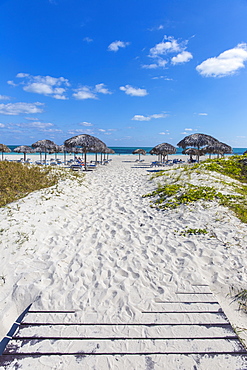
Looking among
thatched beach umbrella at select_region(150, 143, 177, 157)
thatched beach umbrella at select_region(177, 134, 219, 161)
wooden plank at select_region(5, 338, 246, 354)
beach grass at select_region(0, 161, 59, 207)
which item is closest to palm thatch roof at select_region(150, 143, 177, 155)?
thatched beach umbrella at select_region(150, 143, 177, 157)

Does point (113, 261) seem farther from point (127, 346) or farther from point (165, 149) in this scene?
point (165, 149)

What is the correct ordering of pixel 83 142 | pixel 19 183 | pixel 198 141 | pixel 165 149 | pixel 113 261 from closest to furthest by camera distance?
1. pixel 113 261
2. pixel 19 183
3. pixel 83 142
4. pixel 198 141
5. pixel 165 149

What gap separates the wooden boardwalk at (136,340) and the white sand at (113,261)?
5 cm

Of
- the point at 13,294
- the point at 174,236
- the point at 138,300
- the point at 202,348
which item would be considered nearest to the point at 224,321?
the point at 202,348

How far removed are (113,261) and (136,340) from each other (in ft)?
4.71

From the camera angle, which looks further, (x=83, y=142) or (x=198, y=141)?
(x=198, y=141)

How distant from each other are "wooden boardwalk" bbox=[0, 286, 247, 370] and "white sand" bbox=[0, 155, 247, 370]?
53 millimetres

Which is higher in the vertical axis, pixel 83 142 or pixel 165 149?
pixel 83 142

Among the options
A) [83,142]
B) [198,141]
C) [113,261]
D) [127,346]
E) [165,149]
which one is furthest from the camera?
[165,149]

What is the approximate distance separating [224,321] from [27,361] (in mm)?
2152

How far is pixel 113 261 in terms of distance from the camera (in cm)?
339

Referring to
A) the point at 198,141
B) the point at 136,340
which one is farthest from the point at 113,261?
the point at 198,141

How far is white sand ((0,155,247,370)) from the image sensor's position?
247 centimetres

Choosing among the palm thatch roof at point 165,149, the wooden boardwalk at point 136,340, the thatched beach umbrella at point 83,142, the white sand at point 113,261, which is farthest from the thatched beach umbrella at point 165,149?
the wooden boardwalk at point 136,340
